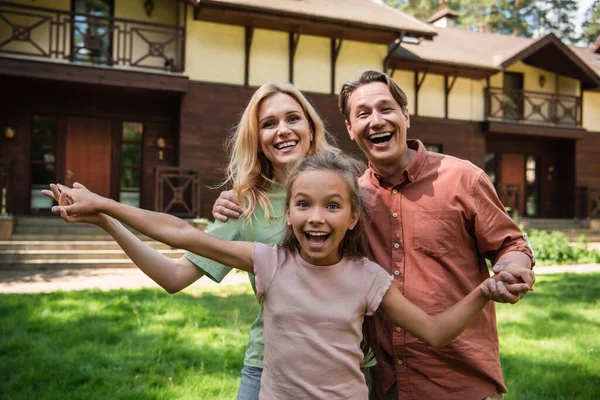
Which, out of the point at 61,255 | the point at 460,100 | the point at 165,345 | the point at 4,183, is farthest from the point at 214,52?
the point at 165,345

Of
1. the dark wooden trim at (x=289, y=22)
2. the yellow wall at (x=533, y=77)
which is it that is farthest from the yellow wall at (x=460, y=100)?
the dark wooden trim at (x=289, y=22)

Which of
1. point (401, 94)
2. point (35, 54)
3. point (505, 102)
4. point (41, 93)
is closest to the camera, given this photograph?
point (401, 94)

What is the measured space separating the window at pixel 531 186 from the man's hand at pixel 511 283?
20.2 metres

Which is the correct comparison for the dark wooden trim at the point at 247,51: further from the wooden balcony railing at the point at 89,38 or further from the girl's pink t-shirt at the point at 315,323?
the girl's pink t-shirt at the point at 315,323

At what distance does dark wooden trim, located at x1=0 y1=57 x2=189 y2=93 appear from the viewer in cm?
1233

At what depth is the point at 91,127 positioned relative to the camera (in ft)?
47.2

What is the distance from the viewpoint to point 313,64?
15328mm

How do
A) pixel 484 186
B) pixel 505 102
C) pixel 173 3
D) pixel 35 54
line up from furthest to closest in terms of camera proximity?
pixel 505 102
pixel 173 3
pixel 35 54
pixel 484 186

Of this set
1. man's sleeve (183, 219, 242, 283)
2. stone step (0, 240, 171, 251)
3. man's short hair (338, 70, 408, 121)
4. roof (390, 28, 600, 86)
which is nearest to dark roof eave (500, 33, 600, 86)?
roof (390, 28, 600, 86)

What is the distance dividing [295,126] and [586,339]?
15.0 feet

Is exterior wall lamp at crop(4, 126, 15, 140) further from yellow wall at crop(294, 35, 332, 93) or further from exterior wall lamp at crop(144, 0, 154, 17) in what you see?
yellow wall at crop(294, 35, 332, 93)

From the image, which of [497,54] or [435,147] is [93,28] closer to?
[435,147]

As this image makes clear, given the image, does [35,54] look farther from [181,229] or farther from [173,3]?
[181,229]

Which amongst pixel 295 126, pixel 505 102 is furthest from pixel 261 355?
pixel 505 102
